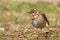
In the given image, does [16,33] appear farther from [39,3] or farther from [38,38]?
[39,3]

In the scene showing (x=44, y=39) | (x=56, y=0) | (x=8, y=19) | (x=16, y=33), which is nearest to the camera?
(x=44, y=39)

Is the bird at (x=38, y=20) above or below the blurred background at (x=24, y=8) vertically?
above

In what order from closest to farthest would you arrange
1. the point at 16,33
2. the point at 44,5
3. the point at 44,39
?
the point at 44,39, the point at 16,33, the point at 44,5

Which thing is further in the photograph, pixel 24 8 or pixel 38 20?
pixel 24 8

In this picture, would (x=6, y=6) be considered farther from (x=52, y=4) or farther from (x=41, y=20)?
(x=41, y=20)

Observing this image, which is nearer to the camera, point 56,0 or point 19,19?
point 19,19

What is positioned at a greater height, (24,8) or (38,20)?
(38,20)

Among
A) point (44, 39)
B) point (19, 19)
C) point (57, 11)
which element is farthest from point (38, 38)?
point (57, 11)

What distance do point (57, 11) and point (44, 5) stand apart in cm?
162

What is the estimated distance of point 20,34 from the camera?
11.1 m

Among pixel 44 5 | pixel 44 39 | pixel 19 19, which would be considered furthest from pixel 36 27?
pixel 44 5

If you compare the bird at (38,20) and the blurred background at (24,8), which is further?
the blurred background at (24,8)

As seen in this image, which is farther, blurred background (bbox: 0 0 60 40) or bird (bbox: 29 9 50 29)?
blurred background (bbox: 0 0 60 40)

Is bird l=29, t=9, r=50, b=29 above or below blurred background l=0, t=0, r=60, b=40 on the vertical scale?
above
